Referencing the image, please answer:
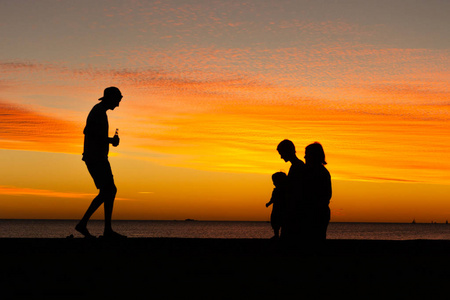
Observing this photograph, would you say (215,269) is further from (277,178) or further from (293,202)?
(277,178)

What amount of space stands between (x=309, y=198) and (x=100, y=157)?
3.22 meters

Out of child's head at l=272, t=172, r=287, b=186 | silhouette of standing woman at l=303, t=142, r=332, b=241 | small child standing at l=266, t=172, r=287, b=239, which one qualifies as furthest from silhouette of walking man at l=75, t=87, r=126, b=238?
small child standing at l=266, t=172, r=287, b=239

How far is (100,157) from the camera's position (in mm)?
8953

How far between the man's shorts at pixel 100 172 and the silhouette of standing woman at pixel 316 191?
3.06 metres

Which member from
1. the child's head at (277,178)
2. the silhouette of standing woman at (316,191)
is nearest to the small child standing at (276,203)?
the child's head at (277,178)

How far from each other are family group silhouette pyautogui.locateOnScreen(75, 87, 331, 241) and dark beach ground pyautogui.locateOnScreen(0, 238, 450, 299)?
0.30 m

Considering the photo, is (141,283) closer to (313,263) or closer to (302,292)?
(302,292)

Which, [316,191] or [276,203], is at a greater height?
[316,191]

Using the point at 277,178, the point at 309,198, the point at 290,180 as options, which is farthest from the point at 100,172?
the point at 277,178

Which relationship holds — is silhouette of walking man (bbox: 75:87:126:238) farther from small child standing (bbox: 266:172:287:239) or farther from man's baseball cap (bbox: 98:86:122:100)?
small child standing (bbox: 266:172:287:239)

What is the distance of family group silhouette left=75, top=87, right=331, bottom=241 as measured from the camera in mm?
7659

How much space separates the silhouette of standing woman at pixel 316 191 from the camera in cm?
752

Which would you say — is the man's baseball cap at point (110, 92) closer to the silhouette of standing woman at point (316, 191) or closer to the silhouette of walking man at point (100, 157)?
the silhouette of walking man at point (100, 157)

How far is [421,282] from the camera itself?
5.75 meters
